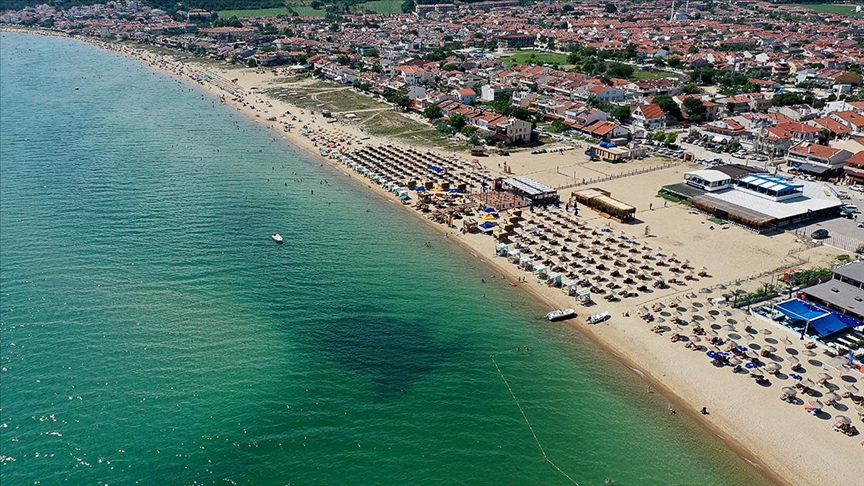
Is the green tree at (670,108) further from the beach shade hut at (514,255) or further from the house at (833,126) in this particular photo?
the beach shade hut at (514,255)

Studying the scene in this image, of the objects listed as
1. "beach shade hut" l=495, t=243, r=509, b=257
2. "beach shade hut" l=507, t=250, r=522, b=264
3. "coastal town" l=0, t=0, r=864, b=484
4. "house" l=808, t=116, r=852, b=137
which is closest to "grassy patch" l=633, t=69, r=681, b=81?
"coastal town" l=0, t=0, r=864, b=484

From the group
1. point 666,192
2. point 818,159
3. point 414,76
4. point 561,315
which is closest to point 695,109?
point 818,159

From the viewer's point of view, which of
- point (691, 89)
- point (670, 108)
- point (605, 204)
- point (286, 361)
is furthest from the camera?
point (691, 89)

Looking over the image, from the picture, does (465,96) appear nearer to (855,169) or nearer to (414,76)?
(414,76)

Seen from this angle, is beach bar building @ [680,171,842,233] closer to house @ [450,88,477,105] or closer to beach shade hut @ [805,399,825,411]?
beach shade hut @ [805,399,825,411]

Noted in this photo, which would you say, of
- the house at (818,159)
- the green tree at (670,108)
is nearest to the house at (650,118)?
the green tree at (670,108)

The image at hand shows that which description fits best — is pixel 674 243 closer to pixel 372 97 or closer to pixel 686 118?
pixel 686 118
